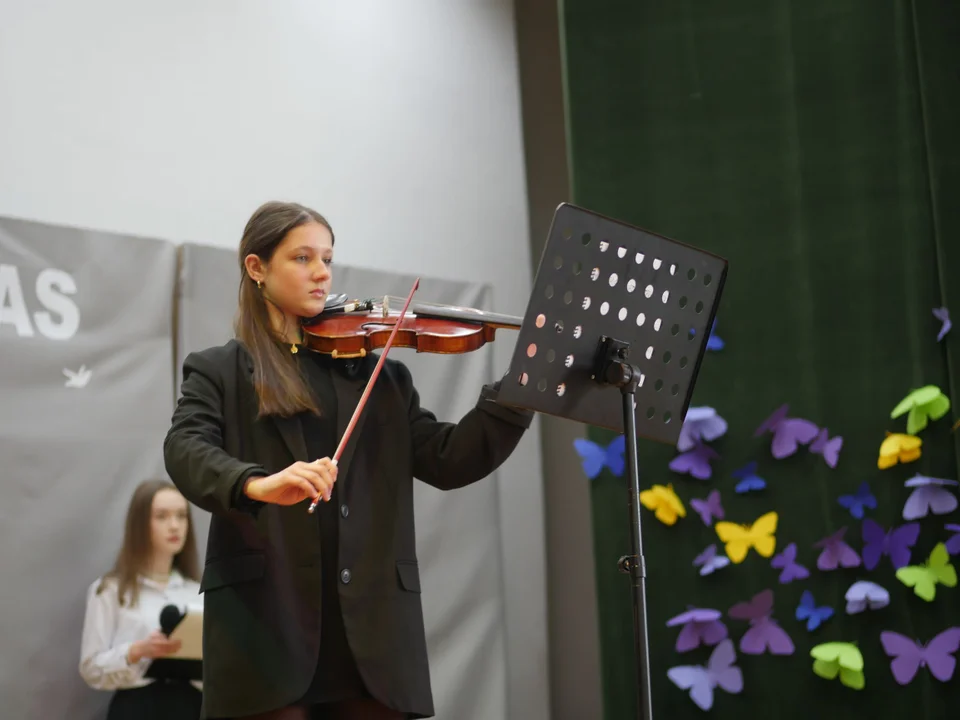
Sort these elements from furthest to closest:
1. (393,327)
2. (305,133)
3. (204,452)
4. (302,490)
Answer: (305,133) < (393,327) < (204,452) < (302,490)

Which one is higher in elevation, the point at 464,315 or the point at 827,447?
the point at 464,315

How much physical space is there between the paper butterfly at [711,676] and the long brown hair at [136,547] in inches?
57.2

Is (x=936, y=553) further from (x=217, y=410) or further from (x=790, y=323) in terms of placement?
(x=217, y=410)

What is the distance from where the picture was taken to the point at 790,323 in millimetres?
3127

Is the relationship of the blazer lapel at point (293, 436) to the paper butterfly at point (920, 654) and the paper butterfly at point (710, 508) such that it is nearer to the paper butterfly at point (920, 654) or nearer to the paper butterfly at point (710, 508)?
the paper butterfly at point (710, 508)

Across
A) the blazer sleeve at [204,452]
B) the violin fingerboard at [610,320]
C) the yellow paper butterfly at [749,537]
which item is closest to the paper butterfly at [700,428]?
the yellow paper butterfly at [749,537]

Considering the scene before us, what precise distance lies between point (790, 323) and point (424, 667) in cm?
178

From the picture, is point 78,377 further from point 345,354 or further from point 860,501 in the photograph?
point 860,501

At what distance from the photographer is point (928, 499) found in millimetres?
2918

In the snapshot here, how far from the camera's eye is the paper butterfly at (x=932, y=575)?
9.44ft

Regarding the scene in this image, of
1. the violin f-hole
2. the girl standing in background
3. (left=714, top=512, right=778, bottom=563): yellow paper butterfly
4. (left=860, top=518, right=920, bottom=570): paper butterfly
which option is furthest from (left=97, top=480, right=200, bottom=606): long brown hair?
(left=860, top=518, right=920, bottom=570): paper butterfly

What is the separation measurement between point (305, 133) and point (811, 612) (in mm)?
2311

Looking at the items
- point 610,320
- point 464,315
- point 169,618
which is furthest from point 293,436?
point 169,618

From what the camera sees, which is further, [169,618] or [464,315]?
[169,618]
